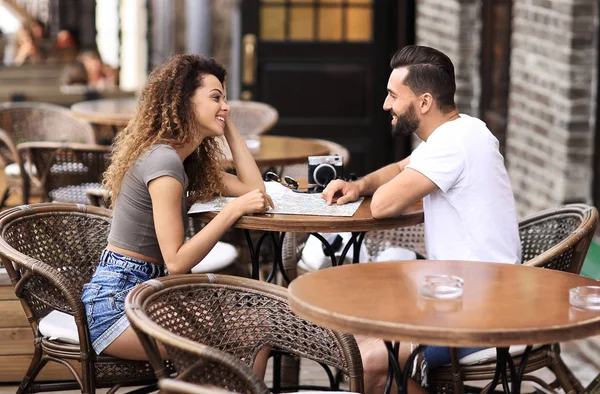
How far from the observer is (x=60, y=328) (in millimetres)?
3400

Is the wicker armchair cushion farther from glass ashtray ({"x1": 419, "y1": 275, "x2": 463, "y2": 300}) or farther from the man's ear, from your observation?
glass ashtray ({"x1": 419, "y1": 275, "x2": 463, "y2": 300})

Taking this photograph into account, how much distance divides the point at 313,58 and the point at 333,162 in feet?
17.4

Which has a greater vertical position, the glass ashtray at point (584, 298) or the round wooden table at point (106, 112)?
the glass ashtray at point (584, 298)

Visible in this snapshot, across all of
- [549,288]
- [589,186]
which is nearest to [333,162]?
[549,288]

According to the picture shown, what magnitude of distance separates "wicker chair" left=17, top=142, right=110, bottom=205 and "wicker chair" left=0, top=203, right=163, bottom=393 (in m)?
1.60

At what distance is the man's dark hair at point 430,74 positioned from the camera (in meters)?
3.41

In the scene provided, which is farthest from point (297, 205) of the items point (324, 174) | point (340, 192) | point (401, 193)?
point (401, 193)

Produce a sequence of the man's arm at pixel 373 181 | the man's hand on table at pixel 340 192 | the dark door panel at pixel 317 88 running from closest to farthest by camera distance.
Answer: the man's hand on table at pixel 340 192 < the man's arm at pixel 373 181 < the dark door panel at pixel 317 88

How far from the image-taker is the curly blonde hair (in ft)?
11.2

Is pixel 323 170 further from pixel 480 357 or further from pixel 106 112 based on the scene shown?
pixel 106 112

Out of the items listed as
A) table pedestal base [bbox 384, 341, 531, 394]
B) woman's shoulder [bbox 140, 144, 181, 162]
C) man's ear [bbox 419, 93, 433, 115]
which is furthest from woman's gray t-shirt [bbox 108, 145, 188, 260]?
table pedestal base [bbox 384, 341, 531, 394]

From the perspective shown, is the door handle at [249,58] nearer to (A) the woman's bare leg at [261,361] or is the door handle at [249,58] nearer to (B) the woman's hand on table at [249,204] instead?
(B) the woman's hand on table at [249,204]

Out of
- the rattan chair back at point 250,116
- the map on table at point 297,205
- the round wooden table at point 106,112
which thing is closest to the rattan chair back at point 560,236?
the map on table at point 297,205

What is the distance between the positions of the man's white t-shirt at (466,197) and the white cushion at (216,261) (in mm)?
1173
